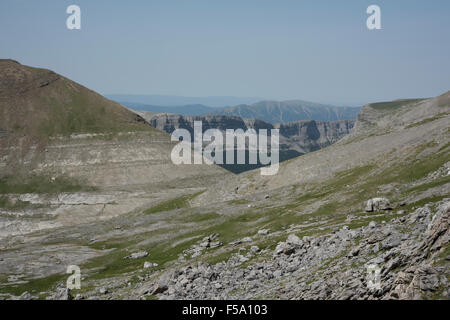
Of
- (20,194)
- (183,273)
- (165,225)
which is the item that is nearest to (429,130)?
(165,225)

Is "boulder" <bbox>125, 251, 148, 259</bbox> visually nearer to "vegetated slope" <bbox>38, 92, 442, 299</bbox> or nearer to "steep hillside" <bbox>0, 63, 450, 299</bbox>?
"steep hillside" <bbox>0, 63, 450, 299</bbox>

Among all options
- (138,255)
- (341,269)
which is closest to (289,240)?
(341,269)

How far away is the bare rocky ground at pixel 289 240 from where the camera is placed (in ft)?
99.8

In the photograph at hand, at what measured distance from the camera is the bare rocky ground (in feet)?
99.8

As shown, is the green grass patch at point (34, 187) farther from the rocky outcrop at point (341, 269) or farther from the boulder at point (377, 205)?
the boulder at point (377, 205)

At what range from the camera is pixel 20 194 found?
623 ft

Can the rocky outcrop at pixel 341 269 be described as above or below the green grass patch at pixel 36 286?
above

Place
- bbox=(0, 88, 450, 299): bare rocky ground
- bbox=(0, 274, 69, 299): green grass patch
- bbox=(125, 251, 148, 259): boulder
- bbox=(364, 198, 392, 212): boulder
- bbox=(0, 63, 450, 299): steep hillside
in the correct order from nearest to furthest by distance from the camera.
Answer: bbox=(0, 63, 450, 299): steep hillside < bbox=(0, 88, 450, 299): bare rocky ground < bbox=(364, 198, 392, 212): boulder < bbox=(0, 274, 69, 299): green grass patch < bbox=(125, 251, 148, 259): boulder

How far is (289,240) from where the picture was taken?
50.4 metres

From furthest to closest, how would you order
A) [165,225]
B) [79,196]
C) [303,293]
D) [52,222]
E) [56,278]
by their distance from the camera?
[79,196]
[52,222]
[165,225]
[56,278]
[303,293]

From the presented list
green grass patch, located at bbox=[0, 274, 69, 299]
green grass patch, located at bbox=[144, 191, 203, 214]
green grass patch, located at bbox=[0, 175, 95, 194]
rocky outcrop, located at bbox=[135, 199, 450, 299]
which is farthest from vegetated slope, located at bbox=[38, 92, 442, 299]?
green grass patch, located at bbox=[0, 175, 95, 194]

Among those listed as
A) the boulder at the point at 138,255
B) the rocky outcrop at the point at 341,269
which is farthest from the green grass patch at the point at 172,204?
the rocky outcrop at the point at 341,269
